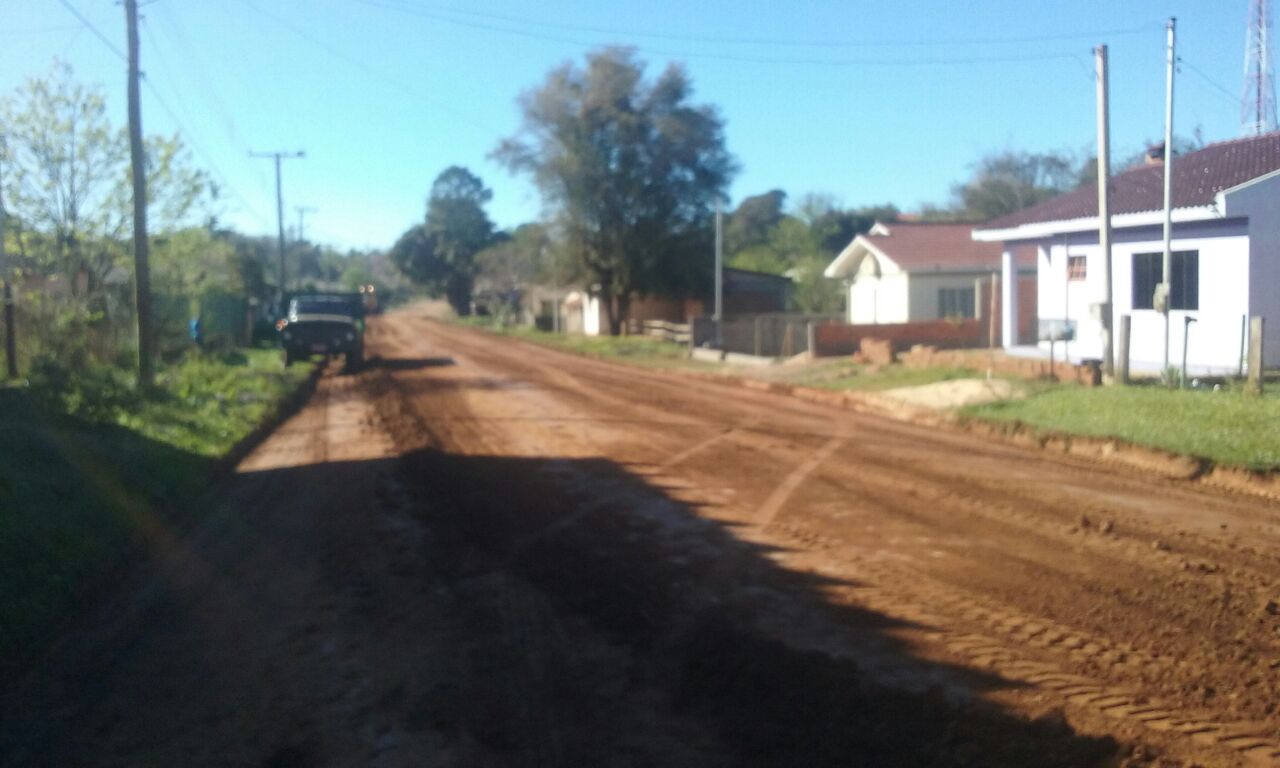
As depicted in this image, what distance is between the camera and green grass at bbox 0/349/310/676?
843 centimetres

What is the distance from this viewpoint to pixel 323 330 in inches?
1262

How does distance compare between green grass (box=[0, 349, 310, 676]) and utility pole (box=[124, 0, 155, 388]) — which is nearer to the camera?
green grass (box=[0, 349, 310, 676])

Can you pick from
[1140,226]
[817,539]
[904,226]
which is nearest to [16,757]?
[817,539]

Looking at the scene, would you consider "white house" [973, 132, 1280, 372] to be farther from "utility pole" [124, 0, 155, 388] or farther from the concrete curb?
"utility pole" [124, 0, 155, 388]

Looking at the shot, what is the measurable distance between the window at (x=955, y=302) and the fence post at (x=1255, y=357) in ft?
62.0

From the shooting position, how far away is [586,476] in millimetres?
13531

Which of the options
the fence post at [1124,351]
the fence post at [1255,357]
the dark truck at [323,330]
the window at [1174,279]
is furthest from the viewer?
the dark truck at [323,330]

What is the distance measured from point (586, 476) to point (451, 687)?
7.13 metres

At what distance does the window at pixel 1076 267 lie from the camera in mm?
25672

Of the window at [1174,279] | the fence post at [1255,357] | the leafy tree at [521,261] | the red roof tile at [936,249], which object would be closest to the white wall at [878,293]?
the red roof tile at [936,249]

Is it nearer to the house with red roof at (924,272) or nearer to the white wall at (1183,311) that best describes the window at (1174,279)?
the white wall at (1183,311)

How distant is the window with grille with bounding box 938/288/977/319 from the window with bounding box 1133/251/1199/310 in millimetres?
11685

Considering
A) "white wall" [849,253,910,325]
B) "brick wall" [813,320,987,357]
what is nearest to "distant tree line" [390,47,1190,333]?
"white wall" [849,253,910,325]

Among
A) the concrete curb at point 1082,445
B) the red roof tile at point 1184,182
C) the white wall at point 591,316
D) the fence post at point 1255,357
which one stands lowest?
the concrete curb at point 1082,445
